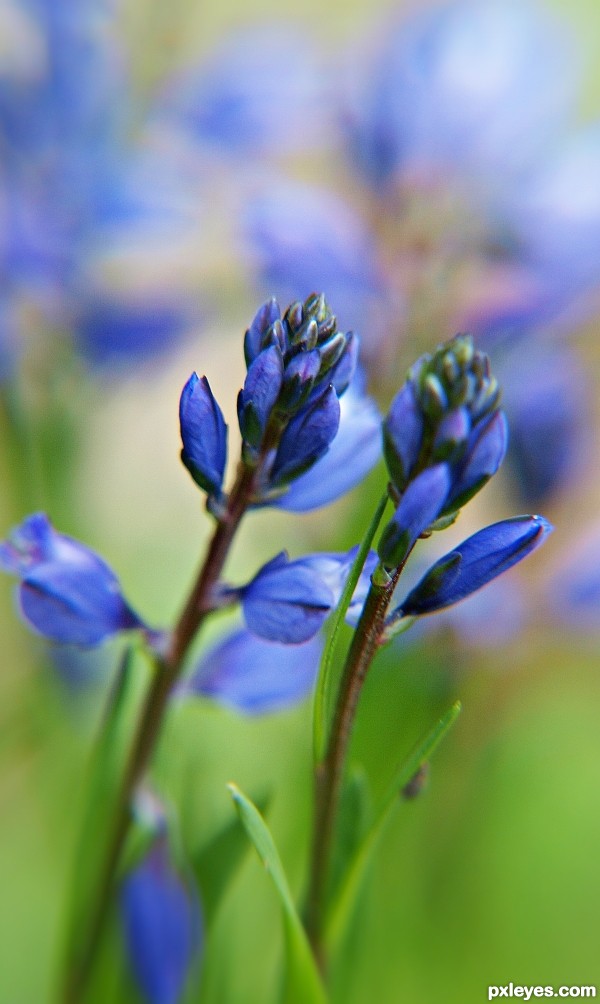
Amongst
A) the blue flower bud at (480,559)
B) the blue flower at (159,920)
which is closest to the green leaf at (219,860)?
the blue flower at (159,920)

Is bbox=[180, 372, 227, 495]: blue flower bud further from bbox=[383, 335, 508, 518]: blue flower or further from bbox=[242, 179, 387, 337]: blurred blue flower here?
bbox=[242, 179, 387, 337]: blurred blue flower

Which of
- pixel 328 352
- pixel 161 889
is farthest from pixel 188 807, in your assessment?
pixel 328 352

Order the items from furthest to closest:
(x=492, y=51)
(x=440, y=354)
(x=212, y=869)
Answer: (x=492, y=51), (x=212, y=869), (x=440, y=354)

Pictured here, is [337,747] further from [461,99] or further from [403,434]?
[461,99]

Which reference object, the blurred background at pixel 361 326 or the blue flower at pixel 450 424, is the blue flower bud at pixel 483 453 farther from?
the blurred background at pixel 361 326

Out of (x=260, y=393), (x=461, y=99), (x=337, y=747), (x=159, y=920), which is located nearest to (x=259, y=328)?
(x=260, y=393)

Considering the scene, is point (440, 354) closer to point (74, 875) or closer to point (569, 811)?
point (74, 875)
